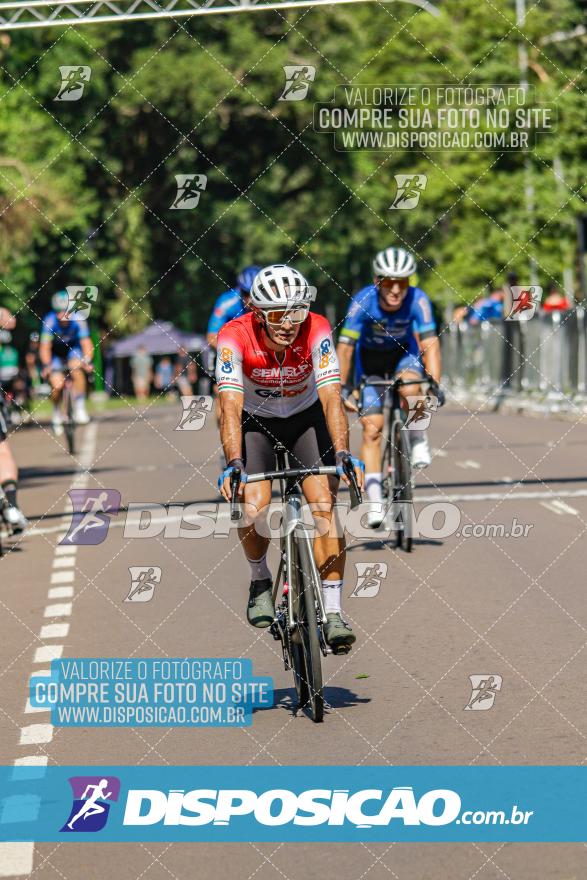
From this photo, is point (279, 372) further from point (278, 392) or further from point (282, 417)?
point (282, 417)

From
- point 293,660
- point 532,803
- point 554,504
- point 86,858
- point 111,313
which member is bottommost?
point 86,858

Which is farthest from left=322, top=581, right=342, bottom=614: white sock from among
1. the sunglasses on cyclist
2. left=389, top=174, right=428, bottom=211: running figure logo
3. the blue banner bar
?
left=389, top=174, right=428, bottom=211: running figure logo

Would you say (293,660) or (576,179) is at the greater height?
(576,179)

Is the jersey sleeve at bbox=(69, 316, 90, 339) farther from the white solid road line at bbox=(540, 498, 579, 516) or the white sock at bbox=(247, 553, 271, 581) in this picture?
the white sock at bbox=(247, 553, 271, 581)

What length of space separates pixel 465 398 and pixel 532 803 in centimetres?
3258

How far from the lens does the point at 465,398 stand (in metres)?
38.5

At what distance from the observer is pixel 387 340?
13508mm

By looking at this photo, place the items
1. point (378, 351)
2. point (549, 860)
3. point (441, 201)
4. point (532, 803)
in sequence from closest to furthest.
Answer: point (549, 860) → point (532, 803) → point (378, 351) → point (441, 201)

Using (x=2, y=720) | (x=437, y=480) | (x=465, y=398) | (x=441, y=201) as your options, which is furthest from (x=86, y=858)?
(x=441, y=201)

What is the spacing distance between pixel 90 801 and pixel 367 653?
292cm

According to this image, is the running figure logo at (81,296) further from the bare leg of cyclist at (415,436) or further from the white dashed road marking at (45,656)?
the bare leg of cyclist at (415,436)

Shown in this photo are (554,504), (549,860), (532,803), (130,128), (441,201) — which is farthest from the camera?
(130,128)

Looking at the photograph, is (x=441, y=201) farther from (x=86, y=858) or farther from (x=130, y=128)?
(x=86, y=858)

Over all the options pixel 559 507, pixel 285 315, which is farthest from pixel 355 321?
pixel 285 315
